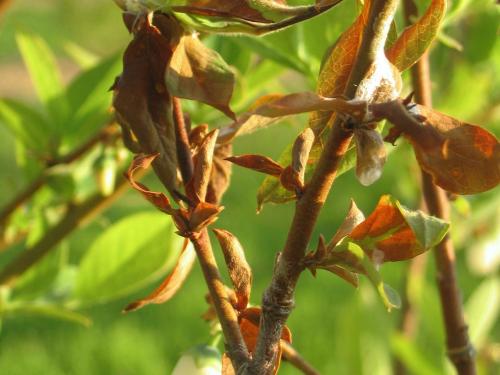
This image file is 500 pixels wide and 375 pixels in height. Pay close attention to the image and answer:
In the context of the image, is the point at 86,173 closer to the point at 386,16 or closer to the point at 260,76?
the point at 260,76

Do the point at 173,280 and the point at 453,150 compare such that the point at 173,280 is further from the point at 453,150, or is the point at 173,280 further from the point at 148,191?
the point at 453,150

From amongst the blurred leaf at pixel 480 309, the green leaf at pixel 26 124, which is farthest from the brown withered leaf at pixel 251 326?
the blurred leaf at pixel 480 309

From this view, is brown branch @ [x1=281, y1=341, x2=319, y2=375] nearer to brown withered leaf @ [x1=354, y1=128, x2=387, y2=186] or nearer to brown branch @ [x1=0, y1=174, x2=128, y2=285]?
brown withered leaf @ [x1=354, y1=128, x2=387, y2=186]

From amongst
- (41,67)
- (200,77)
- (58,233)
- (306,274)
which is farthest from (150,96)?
(306,274)

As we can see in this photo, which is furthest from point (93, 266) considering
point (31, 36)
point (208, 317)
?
point (208, 317)

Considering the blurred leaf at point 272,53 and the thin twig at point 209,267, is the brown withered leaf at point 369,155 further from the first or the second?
the blurred leaf at point 272,53

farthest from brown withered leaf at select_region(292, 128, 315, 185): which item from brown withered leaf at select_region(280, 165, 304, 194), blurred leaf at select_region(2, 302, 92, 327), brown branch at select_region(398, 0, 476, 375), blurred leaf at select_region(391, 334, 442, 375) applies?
blurred leaf at select_region(391, 334, 442, 375)
